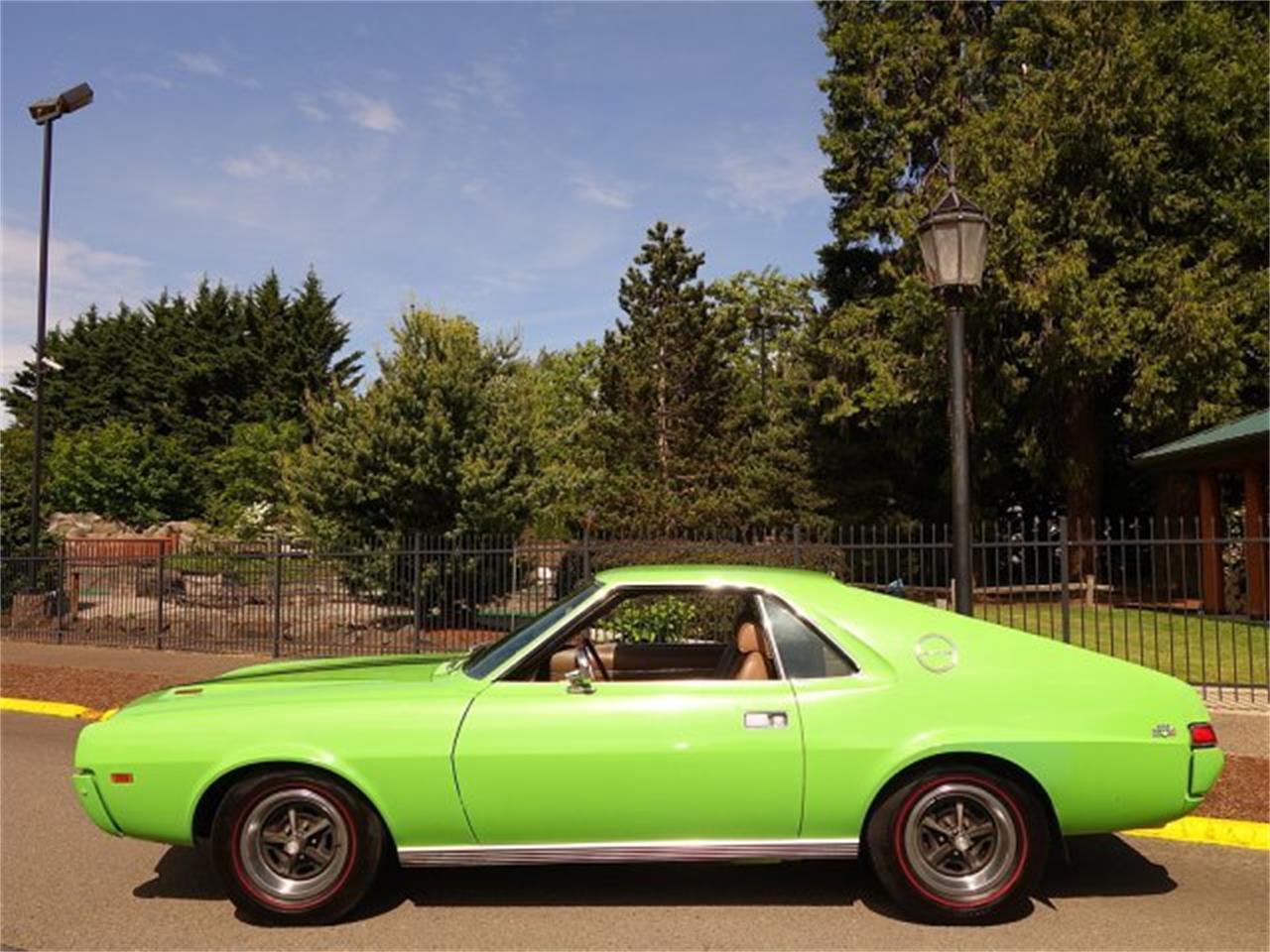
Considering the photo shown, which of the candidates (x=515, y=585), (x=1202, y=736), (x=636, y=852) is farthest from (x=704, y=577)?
(x=515, y=585)

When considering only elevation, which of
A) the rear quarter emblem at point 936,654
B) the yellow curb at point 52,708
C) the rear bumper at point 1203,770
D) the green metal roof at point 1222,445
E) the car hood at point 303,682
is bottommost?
the yellow curb at point 52,708

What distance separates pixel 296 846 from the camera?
162 inches

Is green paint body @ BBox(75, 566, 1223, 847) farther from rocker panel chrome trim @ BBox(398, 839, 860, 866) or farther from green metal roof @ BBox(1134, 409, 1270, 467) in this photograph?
green metal roof @ BBox(1134, 409, 1270, 467)

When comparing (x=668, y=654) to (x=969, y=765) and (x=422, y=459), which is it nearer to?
(x=969, y=765)

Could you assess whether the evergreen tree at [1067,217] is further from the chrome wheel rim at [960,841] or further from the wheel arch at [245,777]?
the wheel arch at [245,777]

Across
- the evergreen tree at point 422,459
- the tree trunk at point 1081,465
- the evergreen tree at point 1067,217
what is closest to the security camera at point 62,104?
the evergreen tree at point 422,459

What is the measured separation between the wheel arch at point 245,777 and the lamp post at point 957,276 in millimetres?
4559

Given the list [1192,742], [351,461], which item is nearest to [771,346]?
[351,461]

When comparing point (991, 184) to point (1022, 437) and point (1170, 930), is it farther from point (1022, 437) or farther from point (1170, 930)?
point (1170, 930)

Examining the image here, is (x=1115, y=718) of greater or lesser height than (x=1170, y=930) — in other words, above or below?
above

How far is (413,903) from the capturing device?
14.3ft

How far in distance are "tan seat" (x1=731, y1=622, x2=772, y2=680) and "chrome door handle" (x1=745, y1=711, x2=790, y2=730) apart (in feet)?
0.73

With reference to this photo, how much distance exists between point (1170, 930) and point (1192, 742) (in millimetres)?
779

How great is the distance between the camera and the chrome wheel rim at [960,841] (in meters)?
4.08
